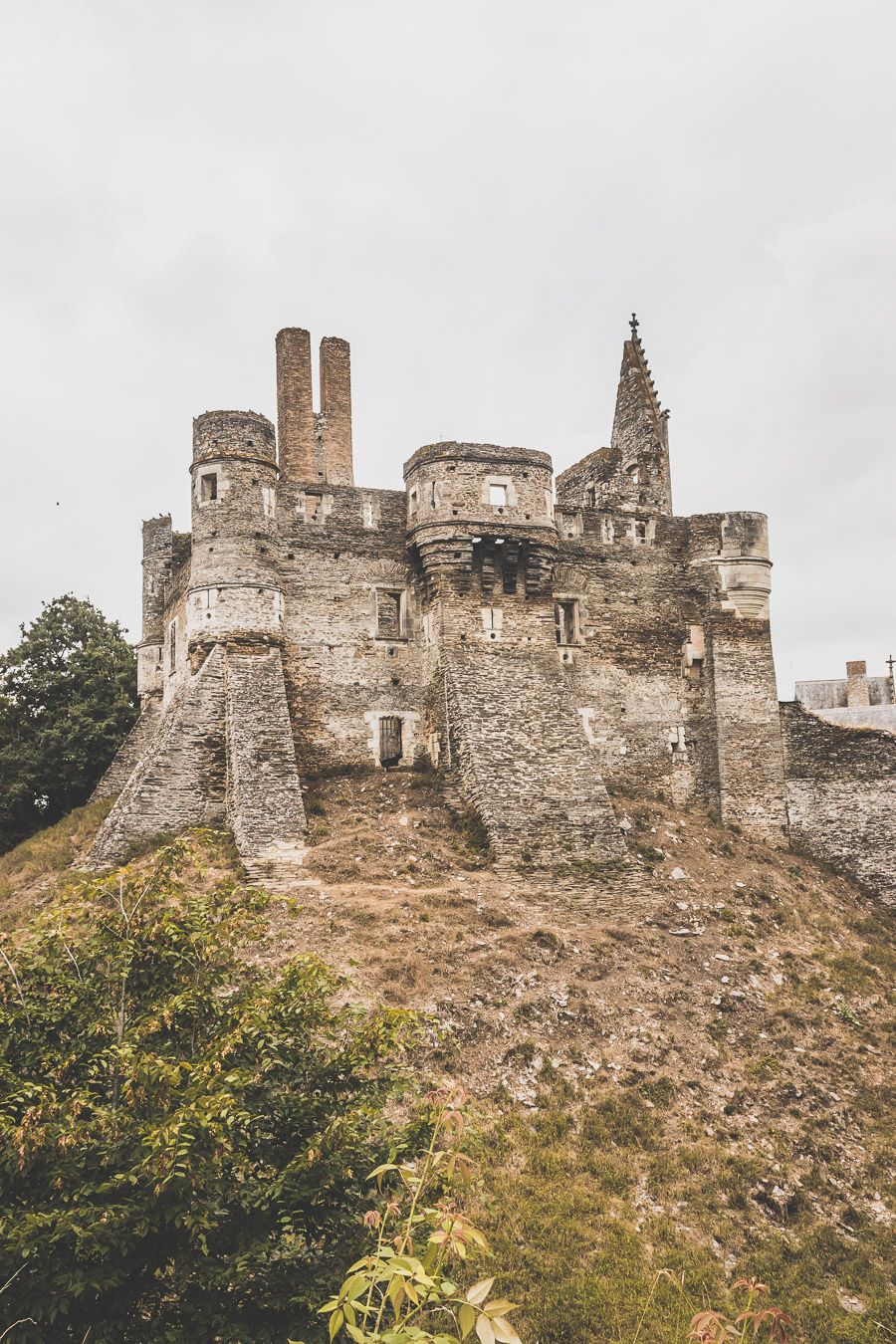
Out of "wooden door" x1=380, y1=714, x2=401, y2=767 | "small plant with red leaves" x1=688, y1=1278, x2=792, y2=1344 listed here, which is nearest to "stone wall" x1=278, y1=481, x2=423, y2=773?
"wooden door" x1=380, y1=714, x2=401, y2=767

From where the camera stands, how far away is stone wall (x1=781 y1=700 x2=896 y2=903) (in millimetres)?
26344

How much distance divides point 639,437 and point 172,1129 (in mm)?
27559

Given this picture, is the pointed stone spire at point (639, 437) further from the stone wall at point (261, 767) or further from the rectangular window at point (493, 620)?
the stone wall at point (261, 767)

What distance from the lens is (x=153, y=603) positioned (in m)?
28.9

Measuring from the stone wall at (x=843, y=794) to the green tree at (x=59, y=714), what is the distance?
20.0 meters

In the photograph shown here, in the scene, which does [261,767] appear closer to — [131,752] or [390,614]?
[390,614]

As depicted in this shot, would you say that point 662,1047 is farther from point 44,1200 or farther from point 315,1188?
point 44,1200

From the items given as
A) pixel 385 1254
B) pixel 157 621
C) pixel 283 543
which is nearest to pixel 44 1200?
pixel 385 1254

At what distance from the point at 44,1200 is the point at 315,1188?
1.77 m

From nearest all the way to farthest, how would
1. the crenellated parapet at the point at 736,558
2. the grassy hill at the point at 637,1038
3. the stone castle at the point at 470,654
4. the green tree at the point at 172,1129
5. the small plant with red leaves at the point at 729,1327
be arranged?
the small plant with red leaves at the point at 729,1327 < the green tree at the point at 172,1129 < the grassy hill at the point at 637,1038 < the stone castle at the point at 470,654 < the crenellated parapet at the point at 736,558

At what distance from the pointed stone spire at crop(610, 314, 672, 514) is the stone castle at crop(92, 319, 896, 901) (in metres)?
0.12

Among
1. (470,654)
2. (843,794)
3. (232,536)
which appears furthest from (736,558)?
(232,536)

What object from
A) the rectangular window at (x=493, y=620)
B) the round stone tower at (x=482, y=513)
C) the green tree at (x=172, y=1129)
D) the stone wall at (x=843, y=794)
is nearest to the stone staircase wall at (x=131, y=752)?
the round stone tower at (x=482, y=513)

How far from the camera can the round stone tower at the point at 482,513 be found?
79.0 feet
